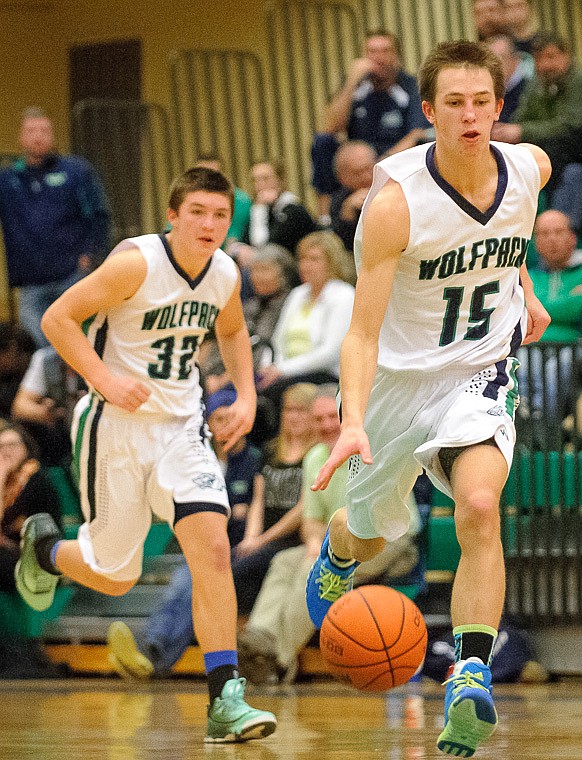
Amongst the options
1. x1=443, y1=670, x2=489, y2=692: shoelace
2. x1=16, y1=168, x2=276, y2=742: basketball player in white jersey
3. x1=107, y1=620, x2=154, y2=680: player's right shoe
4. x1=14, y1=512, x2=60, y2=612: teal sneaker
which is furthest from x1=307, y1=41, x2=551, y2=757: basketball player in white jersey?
x1=107, y1=620, x2=154, y2=680: player's right shoe

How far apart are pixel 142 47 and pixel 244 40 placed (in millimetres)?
1250

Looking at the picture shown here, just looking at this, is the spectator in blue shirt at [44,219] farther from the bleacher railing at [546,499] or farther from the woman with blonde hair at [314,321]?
the bleacher railing at [546,499]

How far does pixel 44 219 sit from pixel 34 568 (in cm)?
444

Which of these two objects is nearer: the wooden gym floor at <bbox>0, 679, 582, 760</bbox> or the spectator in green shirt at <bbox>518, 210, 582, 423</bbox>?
the wooden gym floor at <bbox>0, 679, 582, 760</bbox>

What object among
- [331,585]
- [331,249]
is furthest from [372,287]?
[331,249]

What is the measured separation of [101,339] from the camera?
631cm

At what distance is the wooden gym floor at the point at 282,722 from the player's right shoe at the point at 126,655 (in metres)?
0.10

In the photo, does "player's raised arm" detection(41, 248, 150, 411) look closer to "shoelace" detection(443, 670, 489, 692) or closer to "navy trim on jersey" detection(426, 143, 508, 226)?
"navy trim on jersey" detection(426, 143, 508, 226)

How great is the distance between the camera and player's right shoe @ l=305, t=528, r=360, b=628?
600 centimetres

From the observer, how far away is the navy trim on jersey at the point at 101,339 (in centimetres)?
631

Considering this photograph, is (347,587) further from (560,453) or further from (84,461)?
(560,453)

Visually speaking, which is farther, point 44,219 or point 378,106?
point 44,219

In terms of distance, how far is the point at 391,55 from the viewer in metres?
10.5

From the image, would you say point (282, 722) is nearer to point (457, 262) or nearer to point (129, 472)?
point (129, 472)
